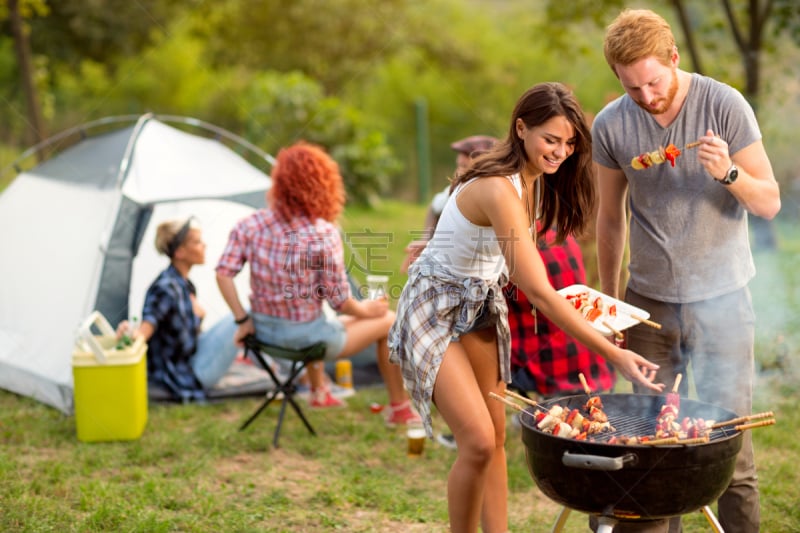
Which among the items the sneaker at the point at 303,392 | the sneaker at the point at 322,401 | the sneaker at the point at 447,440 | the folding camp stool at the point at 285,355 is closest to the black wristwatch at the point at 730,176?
the sneaker at the point at 447,440

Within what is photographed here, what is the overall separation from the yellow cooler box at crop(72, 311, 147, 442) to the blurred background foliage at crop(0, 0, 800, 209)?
7.60m

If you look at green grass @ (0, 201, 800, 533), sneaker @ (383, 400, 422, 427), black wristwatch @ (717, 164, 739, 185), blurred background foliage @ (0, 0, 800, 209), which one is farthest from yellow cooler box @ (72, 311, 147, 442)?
blurred background foliage @ (0, 0, 800, 209)

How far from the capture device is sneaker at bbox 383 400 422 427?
4664 millimetres

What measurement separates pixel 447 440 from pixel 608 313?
190cm

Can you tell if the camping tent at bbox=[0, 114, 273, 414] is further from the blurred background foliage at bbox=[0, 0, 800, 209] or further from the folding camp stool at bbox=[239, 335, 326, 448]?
the blurred background foliage at bbox=[0, 0, 800, 209]

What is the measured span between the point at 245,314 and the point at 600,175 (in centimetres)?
220

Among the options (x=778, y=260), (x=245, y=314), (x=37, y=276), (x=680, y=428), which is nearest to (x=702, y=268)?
(x=680, y=428)

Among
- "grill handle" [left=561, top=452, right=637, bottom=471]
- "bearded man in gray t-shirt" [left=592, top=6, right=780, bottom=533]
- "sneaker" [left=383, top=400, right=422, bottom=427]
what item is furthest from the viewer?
"sneaker" [left=383, top=400, right=422, bottom=427]

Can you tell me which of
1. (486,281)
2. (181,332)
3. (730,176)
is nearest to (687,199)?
(730,176)

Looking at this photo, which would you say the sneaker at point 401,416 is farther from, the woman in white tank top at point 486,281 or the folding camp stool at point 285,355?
the woman in white tank top at point 486,281

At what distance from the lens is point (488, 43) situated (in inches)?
896

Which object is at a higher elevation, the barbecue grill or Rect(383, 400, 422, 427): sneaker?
the barbecue grill

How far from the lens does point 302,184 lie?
4.41 metres

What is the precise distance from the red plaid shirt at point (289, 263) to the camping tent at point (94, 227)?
989 mm
